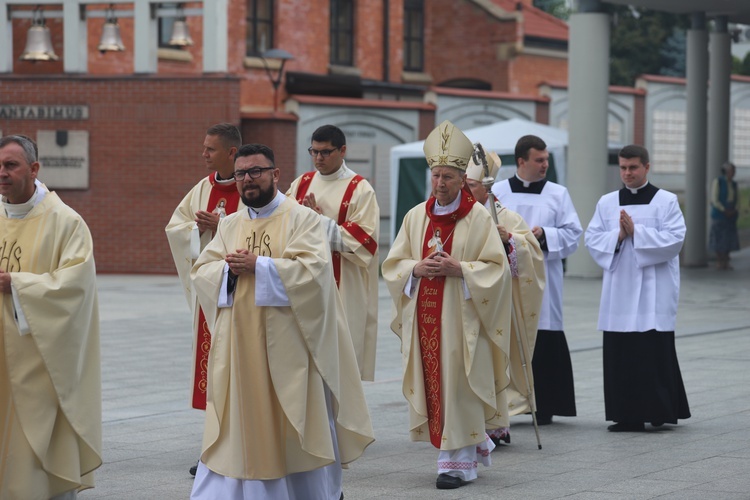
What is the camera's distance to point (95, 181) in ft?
74.9

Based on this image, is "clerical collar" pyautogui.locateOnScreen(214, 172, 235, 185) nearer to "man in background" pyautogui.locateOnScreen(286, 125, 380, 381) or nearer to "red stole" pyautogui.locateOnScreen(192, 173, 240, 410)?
"red stole" pyautogui.locateOnScreen(192, 173, 240, 410)

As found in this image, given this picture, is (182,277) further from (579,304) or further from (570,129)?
(570,129)

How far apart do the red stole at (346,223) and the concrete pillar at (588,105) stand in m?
12.4

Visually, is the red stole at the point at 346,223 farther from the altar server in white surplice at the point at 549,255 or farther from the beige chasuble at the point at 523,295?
the altar server in white surplice at the point at 549,255

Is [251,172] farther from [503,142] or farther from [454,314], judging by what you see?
[503,142]

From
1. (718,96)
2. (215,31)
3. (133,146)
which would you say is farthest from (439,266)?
(718,96)

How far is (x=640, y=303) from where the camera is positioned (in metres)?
9.20

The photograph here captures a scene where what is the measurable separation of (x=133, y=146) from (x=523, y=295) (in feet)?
48.6

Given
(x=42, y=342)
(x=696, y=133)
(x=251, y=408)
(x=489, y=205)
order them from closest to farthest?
(x=42, y=342)
(x=251, y=408)
(x=489, y=205)
(x=696, y=133)

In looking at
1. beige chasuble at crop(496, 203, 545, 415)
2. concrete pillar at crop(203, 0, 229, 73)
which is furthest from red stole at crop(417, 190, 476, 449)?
concrete pillar at crop(203, 0, 229, 73)

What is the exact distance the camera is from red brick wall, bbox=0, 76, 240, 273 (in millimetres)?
22297

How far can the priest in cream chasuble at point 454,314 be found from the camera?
7504mm

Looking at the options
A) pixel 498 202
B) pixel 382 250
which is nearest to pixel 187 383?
pixel 498 202

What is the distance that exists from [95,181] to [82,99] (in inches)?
53.7
